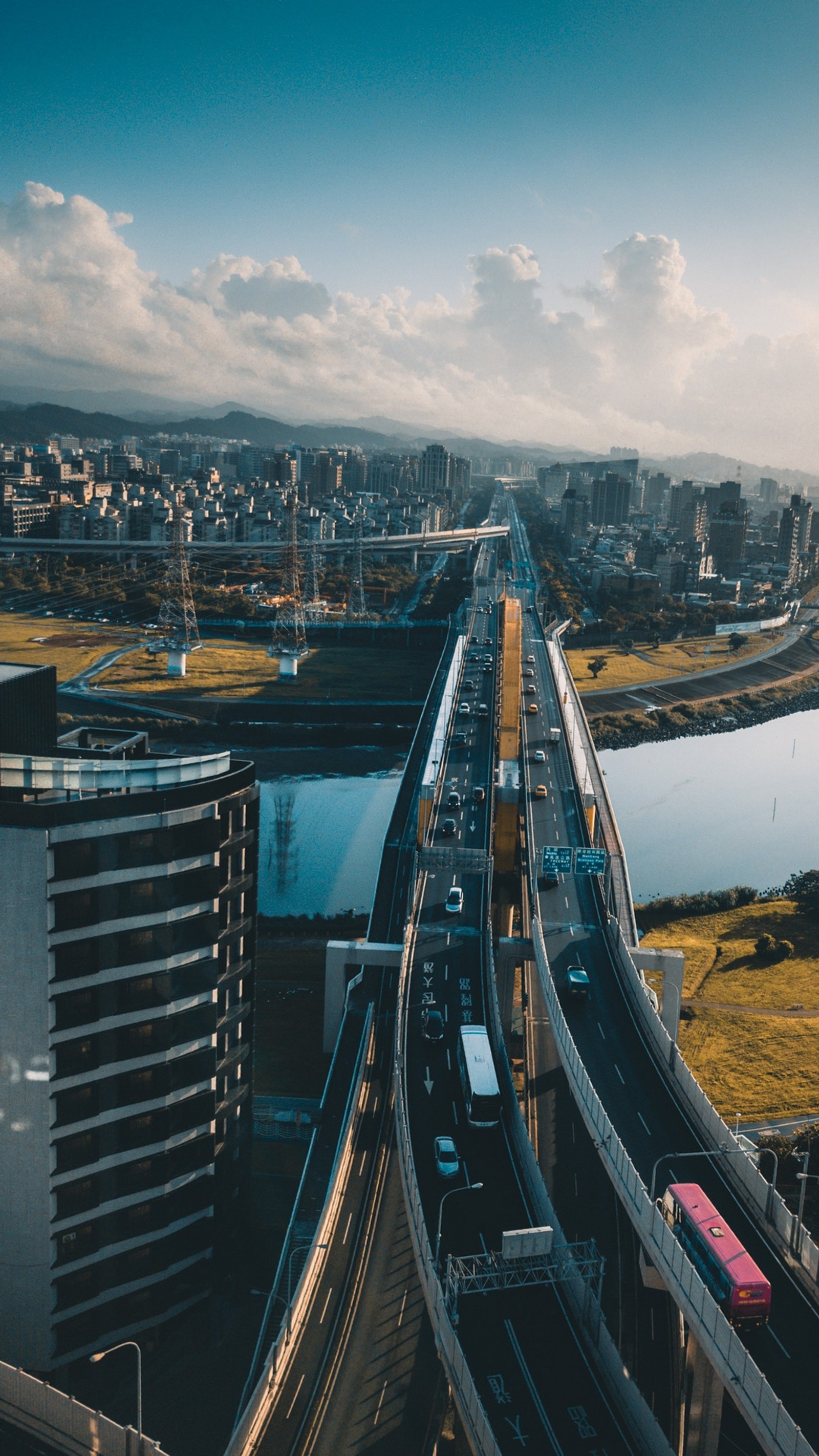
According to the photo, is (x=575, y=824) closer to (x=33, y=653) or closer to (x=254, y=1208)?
(x=254, y=1208)

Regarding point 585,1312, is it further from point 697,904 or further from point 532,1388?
point 697,904

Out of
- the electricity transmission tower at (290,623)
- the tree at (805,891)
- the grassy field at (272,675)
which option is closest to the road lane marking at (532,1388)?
the tree at (805,891)

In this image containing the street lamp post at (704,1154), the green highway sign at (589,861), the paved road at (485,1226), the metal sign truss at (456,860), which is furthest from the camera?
the metal sign truss at (456,860)

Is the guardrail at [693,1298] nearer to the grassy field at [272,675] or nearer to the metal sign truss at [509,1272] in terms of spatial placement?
the metal sign truss at [509,1272]

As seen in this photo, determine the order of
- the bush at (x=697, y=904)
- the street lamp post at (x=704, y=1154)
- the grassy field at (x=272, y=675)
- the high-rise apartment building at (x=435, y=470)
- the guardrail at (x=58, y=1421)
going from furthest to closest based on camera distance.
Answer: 1. the high-rise apartment building at (x=435, y=470)
2. the grassy field at (x=272, y=675)
3. the bush at (x=697, y=904)
4. the street lamp post at (x=704, y=1154)
5. the guardrail at (x=58, y=1421)

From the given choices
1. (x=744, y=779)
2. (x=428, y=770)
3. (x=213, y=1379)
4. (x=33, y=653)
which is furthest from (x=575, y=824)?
(x=33, y=653)

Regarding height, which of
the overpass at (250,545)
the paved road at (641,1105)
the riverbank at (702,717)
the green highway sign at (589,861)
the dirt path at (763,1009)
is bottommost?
the dirt path at (763,1009)

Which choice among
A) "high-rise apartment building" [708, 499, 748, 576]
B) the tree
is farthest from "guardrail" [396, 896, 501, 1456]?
"high-rise apartment building" [708, 499, 748, 576]
